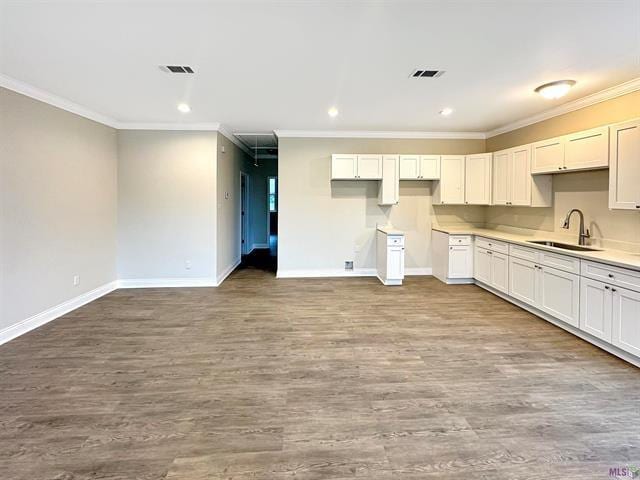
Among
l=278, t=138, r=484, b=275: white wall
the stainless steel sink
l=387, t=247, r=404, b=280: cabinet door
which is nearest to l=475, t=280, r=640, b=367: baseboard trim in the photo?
the stainless steel sink

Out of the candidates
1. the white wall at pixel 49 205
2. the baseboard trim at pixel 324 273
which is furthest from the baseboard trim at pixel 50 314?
the baseboard trim at pixel 324 273

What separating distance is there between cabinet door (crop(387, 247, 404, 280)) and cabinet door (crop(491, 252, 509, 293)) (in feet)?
4.46

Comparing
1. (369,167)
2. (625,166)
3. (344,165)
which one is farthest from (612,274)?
(344,165)

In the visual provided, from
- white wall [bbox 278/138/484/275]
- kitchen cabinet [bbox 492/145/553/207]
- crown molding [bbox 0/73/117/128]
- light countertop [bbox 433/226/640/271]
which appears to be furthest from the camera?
white wall [bbox 278/138/484/275]

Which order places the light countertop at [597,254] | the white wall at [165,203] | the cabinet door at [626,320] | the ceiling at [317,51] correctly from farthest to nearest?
the white wall at [165,203] → the light countertop at [597,254] → the cabinet door at [626,320] → the ceiling at [317,51]

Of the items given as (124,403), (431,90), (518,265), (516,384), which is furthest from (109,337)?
(518,265)

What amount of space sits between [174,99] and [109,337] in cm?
286

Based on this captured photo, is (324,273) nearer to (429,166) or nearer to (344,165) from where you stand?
(344,165)

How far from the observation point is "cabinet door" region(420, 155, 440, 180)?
6.33 m

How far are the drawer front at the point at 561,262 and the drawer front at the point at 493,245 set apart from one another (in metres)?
0.83

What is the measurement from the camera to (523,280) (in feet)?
15.2

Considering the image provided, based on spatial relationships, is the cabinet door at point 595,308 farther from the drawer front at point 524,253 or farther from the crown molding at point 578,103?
the crown molding at point 578,103

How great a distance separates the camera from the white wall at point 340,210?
657 centimetres

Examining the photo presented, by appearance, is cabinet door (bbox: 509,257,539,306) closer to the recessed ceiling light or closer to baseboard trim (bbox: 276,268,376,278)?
the recessed ceiling light
